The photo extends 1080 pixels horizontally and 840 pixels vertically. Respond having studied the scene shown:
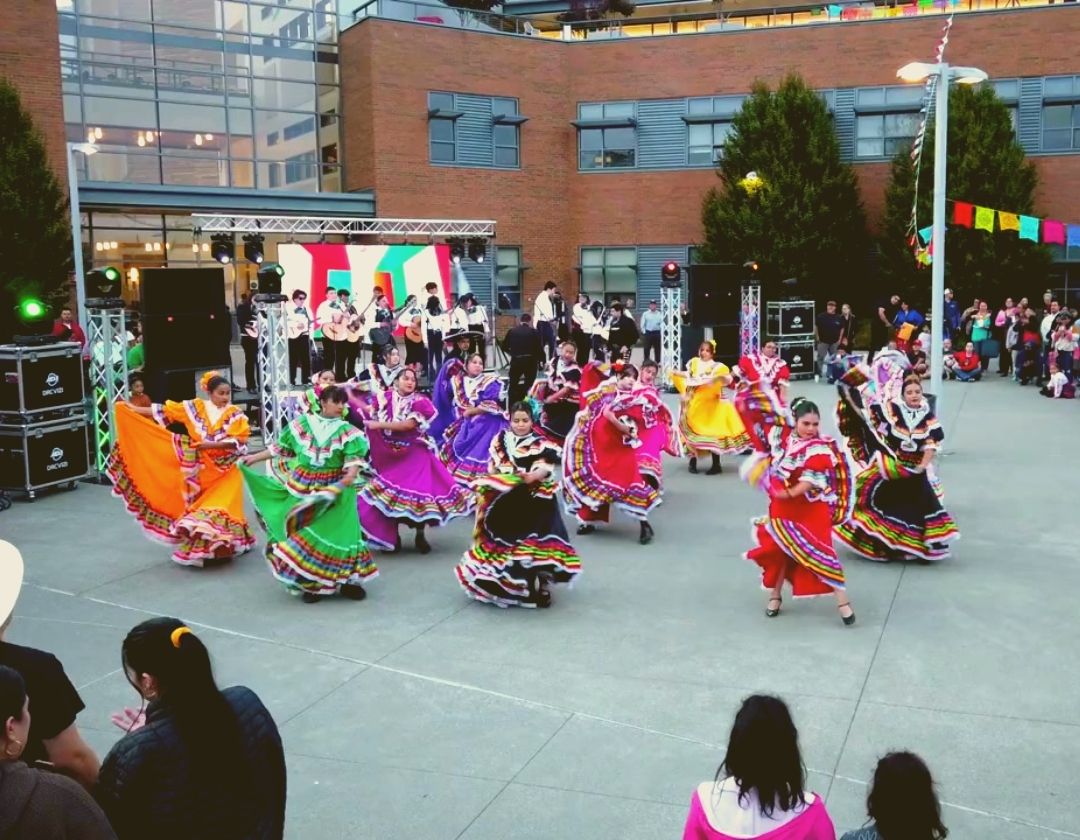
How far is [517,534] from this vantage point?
844 cm

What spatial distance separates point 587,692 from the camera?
6816mm

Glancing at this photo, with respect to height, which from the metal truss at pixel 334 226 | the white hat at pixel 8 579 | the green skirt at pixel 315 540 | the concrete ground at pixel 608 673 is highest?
the metal truss at pixel 334 226

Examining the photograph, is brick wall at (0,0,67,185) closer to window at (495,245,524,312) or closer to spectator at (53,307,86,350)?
spectator at (53,307,86,350)

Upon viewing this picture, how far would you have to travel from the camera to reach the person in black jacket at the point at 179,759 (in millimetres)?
3123

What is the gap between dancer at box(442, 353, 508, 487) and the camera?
11.3m

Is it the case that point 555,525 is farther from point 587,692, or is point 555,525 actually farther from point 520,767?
point 520,767

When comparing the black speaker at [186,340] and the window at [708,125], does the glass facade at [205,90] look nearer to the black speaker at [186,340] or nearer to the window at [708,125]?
the window at [708,125]

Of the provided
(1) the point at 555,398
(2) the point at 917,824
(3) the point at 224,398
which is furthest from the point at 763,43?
(2) the point at 917,824

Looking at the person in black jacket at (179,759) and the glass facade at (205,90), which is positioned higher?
the glass facade at (205,90)

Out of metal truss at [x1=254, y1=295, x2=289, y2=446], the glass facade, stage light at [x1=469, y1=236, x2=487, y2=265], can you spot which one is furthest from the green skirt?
the glass facade

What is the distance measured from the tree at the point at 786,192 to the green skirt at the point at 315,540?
22.1 m

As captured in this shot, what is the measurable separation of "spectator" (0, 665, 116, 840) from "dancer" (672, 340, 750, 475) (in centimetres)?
1184

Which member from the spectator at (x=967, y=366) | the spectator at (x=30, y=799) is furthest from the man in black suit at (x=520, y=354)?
the spectator at (x=30, y=799)

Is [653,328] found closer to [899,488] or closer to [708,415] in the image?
[708,415]
